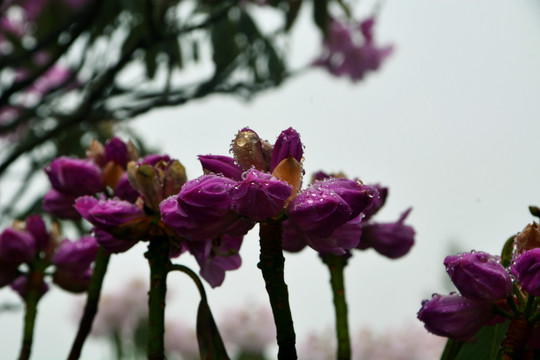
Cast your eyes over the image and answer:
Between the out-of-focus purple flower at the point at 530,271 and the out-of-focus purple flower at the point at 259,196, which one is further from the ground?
the out-of-focus purple flower at the point at 259,196

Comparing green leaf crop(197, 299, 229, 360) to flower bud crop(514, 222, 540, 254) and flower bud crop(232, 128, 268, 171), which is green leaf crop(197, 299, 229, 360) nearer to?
flower bud crop(232, 128, 268, 171)

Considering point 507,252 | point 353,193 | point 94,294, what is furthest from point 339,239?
point 94,294

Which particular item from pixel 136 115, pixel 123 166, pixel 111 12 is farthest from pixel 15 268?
pixel 111 12

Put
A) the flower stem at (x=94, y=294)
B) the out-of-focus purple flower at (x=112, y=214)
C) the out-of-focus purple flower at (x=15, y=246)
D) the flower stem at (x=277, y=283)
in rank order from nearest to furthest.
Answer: the flower stem at (x=277, y=283) < the out-of-focus purple flower at (x=112, y=214) < the flower stem at (x=94, y=294) < the out-of-focus purple flower at (x=15, y=246)

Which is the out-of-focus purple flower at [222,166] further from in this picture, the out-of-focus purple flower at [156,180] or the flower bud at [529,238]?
the flower bud at [529,238]

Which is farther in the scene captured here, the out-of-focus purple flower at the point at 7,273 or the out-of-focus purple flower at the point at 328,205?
the out-of-focus purple flower at the point at 7,273

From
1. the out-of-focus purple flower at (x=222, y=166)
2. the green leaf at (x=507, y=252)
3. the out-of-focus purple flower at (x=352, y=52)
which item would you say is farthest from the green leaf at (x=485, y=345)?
the out-of-focus purple flower at (x=352, y=52)

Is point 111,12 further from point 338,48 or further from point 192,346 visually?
point 338,48
